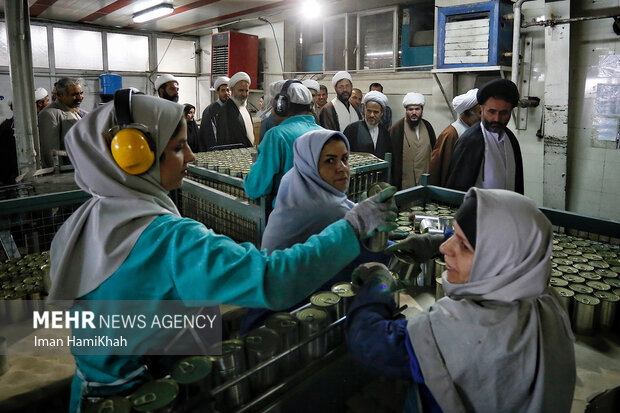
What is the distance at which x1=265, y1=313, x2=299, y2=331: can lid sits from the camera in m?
1.37

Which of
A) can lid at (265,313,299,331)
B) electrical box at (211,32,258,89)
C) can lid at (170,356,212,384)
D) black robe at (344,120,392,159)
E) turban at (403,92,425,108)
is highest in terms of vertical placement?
electrical box at (211,32,258,89)

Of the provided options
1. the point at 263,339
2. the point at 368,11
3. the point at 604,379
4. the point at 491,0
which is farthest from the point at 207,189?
the point at 368,11

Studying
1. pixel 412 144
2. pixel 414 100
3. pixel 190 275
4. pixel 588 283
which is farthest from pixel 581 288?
pixel 414 100

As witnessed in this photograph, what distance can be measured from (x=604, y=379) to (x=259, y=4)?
27.6 feet

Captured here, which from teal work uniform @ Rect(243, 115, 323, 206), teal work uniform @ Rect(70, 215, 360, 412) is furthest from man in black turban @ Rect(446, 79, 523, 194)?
teal work uniform @ Rect(70, 215, 360, 412)

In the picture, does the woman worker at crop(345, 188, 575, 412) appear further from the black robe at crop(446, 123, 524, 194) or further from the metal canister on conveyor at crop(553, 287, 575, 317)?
the black robe at crop(446, 123, 524, 194)

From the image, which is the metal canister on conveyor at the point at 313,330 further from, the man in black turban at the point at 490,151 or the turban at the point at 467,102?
the turban at the point at 467,102

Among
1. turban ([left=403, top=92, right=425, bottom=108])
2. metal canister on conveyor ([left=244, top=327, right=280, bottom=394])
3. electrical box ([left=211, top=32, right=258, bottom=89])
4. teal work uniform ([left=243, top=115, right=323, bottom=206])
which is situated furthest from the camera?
electrical box ([left=211, top=32, right=258, bottom=89])

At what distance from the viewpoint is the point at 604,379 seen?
1.54m

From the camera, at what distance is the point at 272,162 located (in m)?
2.98

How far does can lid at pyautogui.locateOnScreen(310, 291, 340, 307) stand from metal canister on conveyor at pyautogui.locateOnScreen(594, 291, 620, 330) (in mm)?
1142

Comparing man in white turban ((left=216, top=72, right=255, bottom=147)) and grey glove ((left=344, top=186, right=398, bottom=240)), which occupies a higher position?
man in white turban ((left=216, top=72, right=255, bottom=147))

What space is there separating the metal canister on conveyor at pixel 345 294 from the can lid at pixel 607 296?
42.5 inches

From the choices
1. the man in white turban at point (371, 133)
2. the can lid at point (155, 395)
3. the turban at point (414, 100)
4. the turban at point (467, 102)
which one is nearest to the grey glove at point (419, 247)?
the can lid at point (155, 395)
